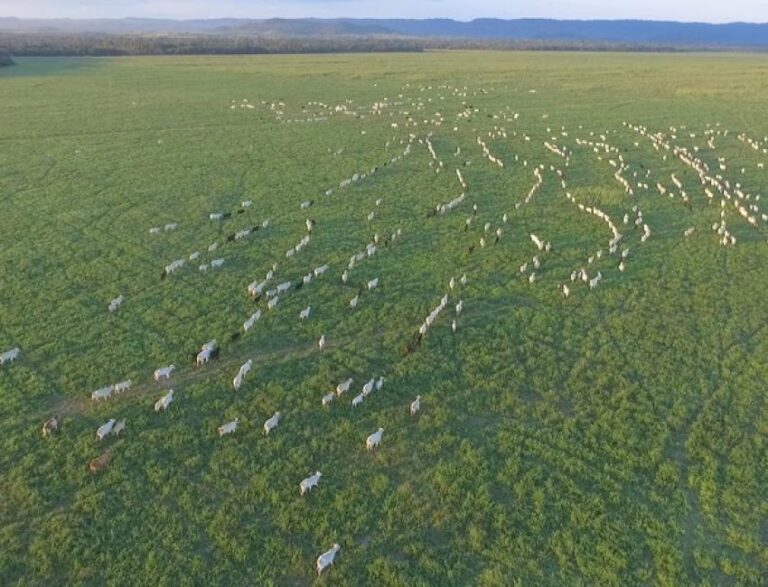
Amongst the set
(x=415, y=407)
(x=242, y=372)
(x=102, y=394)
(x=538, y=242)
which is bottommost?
(x=538, y=242)

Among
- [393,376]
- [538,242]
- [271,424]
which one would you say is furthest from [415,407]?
[538,242]

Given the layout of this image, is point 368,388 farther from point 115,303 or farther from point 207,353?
point 115,303

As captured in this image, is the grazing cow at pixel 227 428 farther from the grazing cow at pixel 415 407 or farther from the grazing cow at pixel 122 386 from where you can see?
the grazing cow at pixel 415 407

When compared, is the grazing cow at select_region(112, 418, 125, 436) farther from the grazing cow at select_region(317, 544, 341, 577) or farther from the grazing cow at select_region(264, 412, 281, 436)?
the grazing cow at select_region(317, 544, 341, 577)

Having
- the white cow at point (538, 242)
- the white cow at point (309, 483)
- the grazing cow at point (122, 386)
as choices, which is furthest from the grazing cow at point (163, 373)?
the white cow at point (538, 242)

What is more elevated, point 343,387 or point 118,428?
point 118,428

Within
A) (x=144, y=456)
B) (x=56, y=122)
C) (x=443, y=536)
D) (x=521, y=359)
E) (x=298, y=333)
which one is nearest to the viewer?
(x=443, y=536)

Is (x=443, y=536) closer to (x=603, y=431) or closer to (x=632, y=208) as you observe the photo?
(x=603, y=431)

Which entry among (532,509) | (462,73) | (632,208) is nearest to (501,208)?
(632,208)
